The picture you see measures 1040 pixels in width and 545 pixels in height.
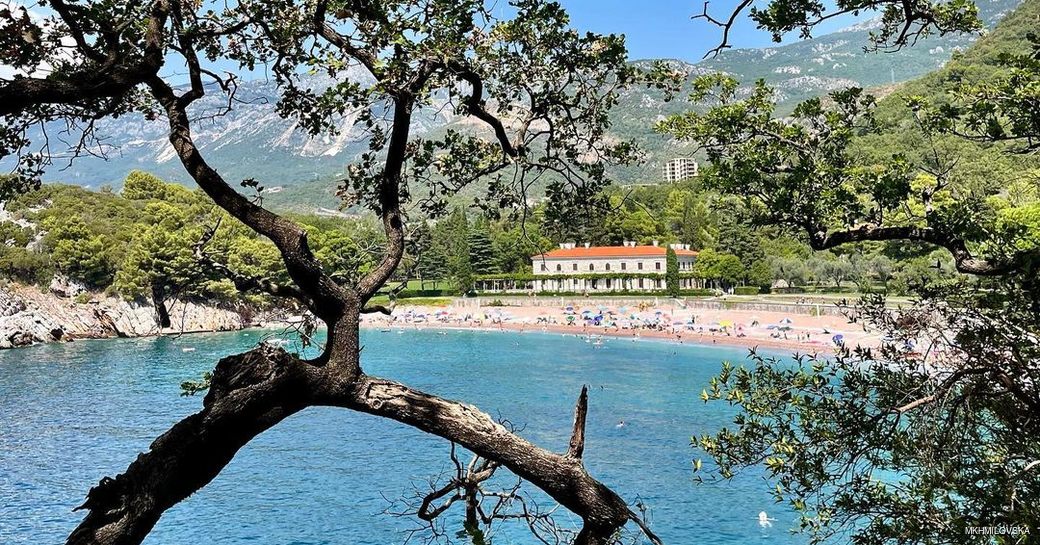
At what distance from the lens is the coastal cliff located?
43.7 metres

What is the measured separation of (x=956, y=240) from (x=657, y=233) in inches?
2855

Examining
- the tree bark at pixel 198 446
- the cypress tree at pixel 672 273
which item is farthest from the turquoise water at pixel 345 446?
the cypress tree at pixel 672 273

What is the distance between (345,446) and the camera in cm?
2039

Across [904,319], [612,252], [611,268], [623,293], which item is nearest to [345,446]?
[904,319]

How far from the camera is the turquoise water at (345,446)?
14.0 metres

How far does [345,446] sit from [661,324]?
31.5m

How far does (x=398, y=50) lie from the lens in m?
3.40

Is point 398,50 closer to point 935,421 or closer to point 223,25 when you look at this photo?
point 223,25

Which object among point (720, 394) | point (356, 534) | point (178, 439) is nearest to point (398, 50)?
point (178, 439)

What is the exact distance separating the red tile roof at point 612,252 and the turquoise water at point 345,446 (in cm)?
2938

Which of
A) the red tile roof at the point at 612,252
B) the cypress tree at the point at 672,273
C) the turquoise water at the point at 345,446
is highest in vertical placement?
→ the red tile roof at the point at 612,252

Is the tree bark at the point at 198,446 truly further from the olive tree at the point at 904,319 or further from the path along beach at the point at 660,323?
the path along beach at the point at 660,323

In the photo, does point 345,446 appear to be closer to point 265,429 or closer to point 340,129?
point 340,129

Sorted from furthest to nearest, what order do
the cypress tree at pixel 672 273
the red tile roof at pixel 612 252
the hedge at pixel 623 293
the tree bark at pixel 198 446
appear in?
the red tile roof at pixel 612 252 < the cypress tree at pixel 672 273 < the hedge at pixel 623 293 < the tree bark at pixel 198 446
